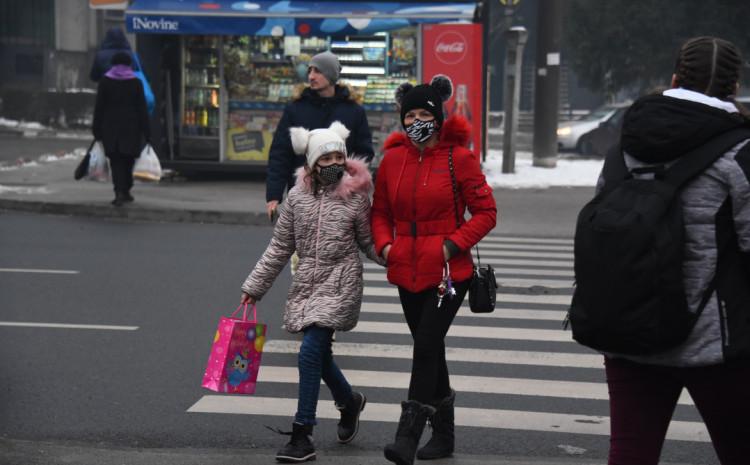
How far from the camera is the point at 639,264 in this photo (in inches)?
140

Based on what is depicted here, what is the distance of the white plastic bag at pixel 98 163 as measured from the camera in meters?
15.9

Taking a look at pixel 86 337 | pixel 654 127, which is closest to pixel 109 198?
pixel 86 337

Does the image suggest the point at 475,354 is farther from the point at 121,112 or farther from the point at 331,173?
the point at 121,112

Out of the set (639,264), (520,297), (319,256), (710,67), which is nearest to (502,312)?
(520,297)

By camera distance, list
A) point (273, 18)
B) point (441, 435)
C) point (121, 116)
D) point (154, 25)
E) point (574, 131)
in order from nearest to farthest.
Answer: point (441, 435)
point (121, 116)
point (273, 18)
point (154, 25)
point (574, 131)

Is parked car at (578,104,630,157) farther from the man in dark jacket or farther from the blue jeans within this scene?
the blue jeans

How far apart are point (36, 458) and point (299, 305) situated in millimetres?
1310

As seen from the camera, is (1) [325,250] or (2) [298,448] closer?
(2) [298,448]

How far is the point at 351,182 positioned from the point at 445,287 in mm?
700

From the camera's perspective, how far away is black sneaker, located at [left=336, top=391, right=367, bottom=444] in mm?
5863

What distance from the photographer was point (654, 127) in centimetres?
367

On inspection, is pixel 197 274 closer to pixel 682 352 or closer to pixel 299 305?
pixel 299 305

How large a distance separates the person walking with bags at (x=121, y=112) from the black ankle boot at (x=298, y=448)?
10.3 meters

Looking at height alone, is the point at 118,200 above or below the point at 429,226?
below
